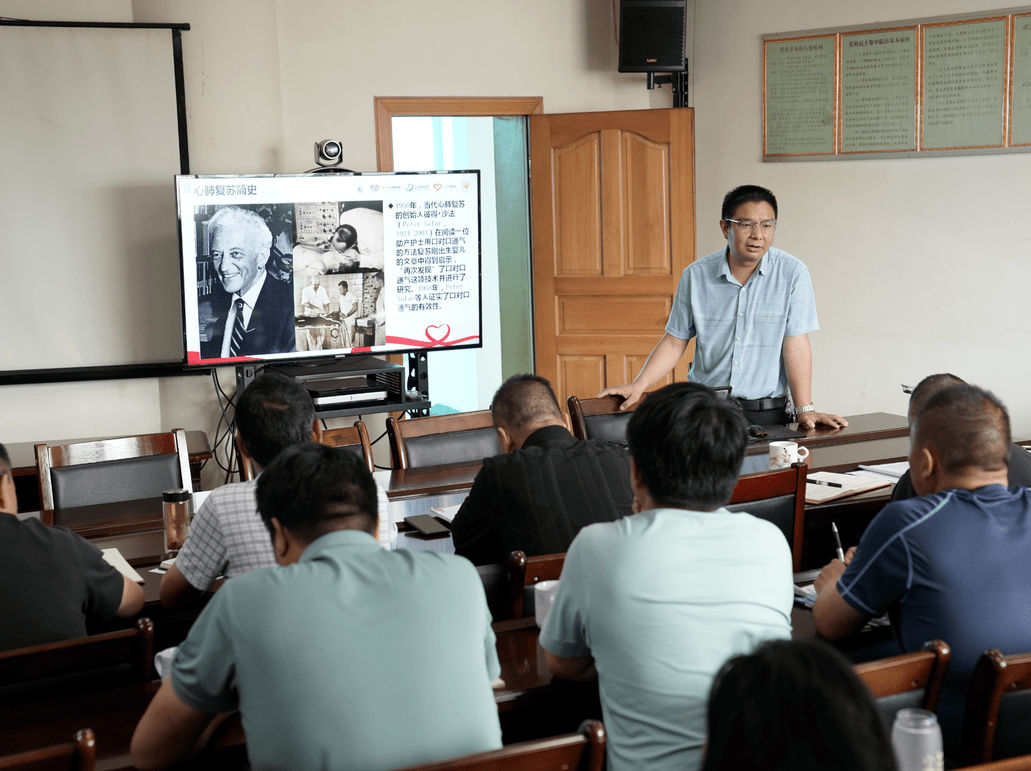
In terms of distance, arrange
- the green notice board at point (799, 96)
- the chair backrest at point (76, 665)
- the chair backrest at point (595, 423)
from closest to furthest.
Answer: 1. the chair backrest at point (76, 665)
2. the chair backrest at point (595, 423)
3. the green notice board at point (799, 96)

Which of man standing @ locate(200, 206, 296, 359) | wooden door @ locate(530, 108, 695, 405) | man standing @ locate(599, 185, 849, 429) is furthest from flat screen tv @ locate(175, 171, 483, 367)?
man standing @ locate(599, 185, 849, 429)

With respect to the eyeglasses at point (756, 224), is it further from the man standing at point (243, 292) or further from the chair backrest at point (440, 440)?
the man standing at point (243, 292)

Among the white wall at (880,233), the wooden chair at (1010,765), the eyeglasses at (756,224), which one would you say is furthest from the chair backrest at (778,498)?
the white wall at (880,233)

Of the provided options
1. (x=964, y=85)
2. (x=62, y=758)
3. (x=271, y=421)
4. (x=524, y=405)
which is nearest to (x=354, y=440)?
(x=524, y=405)

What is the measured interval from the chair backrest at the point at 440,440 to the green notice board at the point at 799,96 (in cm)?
292

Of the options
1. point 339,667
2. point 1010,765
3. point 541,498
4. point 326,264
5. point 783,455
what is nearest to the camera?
point 1010,765

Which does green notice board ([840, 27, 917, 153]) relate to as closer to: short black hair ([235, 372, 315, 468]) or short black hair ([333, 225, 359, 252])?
short black hair ([333, 225, 359, 252])

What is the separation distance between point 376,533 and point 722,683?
91 centimetres

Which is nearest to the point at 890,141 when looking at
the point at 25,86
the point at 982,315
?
the point at 982,315

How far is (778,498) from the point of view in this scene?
2328 millimetres

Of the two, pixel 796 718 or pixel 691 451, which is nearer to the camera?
pixel 796 718

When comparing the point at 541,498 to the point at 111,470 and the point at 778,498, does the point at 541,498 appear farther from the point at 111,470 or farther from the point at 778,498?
the point at 111,470

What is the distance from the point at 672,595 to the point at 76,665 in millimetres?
955

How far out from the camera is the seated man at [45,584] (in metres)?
1.74
